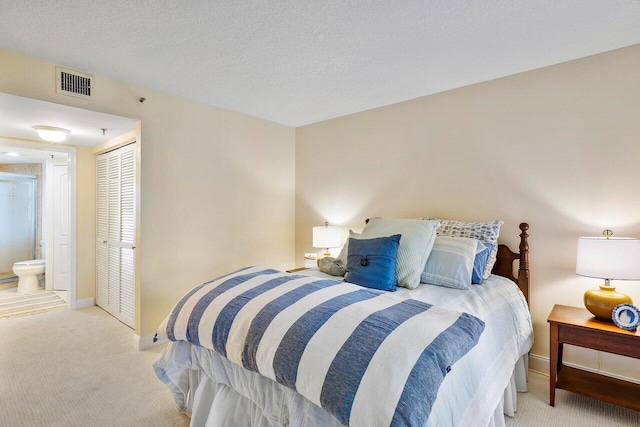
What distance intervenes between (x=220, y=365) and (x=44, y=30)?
2313mm

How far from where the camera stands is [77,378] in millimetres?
2402

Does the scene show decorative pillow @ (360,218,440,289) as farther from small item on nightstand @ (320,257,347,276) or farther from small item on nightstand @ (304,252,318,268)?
small item on nightstand @ (304,252,318,268)

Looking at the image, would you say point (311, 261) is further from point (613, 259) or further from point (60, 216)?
point (60, 216)

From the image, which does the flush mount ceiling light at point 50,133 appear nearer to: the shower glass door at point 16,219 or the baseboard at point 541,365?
the shower glass door at point 16,219

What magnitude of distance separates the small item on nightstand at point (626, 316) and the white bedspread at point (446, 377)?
0.48 meters

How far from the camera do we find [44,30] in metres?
2.02

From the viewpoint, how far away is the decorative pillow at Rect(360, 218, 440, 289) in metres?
2.29

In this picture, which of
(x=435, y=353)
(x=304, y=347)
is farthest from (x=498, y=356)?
(x=304, y=347)

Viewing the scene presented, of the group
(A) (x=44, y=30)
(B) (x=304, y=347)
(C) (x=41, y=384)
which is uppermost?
(A) (x=44, y=30)

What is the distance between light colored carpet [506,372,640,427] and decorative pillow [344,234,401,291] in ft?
3.55

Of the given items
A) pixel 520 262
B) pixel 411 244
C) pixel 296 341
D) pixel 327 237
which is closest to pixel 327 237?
pixel 327 237

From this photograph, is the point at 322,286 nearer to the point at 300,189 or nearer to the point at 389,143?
the point at 389,143

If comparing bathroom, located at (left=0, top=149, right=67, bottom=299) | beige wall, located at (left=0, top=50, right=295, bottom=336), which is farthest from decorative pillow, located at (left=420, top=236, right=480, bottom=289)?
bathroom, located at (left=0, top=149, right=67, bottom=299)

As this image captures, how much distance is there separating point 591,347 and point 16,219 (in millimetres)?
7763
